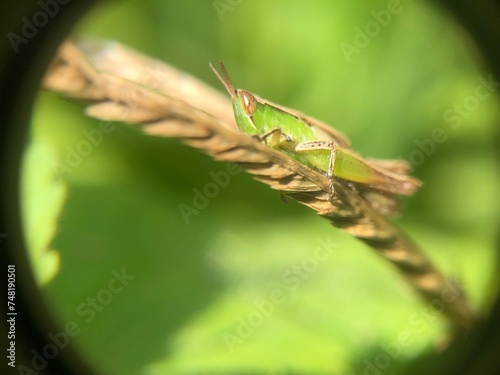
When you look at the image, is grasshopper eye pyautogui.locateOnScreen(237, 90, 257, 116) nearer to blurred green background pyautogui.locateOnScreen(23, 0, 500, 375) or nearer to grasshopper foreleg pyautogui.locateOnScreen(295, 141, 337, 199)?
grasshopper foreleg pyautogui.locateOnScreen(295, 141, 337, 199)

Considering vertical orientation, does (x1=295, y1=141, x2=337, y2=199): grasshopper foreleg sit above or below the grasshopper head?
below

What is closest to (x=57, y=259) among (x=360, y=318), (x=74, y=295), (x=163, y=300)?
(x=74, y=295)

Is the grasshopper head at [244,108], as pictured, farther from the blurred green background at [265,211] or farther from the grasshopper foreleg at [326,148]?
the blurred green background at [265,211]

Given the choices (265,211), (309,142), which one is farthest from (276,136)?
(265,211)

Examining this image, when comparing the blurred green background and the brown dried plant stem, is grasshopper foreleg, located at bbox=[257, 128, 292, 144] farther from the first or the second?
the blurred green background

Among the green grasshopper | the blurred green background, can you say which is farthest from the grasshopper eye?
the blurred green background

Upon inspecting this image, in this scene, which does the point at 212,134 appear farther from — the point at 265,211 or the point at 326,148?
the point at 265,211

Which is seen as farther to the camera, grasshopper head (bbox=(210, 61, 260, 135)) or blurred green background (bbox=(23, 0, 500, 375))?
blurred green background (bbox=(23, 0, 500, 375))

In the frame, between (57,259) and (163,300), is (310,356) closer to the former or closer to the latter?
(163,300)
